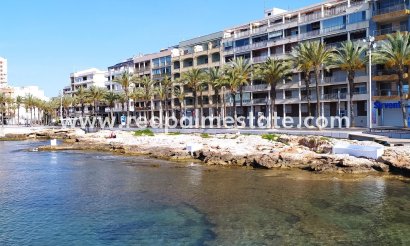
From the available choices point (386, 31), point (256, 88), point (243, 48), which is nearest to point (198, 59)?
point (243, 48)

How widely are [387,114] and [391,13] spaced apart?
55.4ft

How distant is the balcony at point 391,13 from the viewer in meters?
66.7

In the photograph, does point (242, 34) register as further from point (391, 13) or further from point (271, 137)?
point (271, 137)

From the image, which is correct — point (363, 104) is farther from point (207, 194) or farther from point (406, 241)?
point (406, 241)

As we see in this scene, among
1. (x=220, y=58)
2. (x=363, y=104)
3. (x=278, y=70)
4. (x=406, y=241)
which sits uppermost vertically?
(x=220, y=58)

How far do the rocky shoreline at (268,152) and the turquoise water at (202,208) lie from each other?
2.63 metres

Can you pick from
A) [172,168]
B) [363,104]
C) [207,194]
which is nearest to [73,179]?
[172,168]

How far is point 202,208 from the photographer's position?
25.7m

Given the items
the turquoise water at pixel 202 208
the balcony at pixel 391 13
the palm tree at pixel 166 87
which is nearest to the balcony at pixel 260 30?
the palm tree at pixel 166 87

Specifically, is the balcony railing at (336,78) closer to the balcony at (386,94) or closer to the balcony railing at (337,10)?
the balcony at (386,94)

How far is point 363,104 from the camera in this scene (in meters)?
75.2

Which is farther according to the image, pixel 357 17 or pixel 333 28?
pixel 333 28

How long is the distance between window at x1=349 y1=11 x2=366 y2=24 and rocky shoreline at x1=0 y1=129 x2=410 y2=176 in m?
33.2

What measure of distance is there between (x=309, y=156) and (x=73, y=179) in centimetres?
2310
